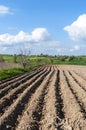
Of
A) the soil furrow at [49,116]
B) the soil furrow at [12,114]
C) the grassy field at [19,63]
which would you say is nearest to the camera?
the soil furrow at [49,116]

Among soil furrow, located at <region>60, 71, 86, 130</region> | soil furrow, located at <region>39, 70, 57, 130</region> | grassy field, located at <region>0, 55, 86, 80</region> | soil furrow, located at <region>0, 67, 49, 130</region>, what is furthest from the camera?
grassy field, located at <region>0, 55, 86, 80</region>

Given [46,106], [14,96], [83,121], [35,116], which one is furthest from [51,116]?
[14,96]

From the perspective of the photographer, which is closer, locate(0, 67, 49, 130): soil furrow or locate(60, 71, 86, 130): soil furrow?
locate(60, 71, 86, 130): soil furrow

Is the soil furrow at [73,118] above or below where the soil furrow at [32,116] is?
above

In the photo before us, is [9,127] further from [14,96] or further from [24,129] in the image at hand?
[14,96]

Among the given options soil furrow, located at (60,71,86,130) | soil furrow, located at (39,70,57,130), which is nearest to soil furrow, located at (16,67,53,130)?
soil furrow, located at (39,70,57,130)

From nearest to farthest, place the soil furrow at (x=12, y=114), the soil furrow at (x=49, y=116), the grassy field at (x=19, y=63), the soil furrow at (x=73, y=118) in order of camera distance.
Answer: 1. the soil furrow at (x=73, y=118)
2. the soil furrow at (x=49, y=116)
3. the soil furrow at (x=12, y=114)
4. the grassy field at (x=19, y=63)

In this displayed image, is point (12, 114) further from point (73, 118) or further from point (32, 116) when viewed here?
point (73, 118)

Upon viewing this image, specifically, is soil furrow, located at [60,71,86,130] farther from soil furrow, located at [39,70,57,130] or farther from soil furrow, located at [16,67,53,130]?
soil furrow, located at [16,67,53,130]

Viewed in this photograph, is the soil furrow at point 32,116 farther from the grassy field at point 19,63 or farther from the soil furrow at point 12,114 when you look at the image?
the grassy field at point 19,63

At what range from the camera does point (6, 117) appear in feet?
40.1

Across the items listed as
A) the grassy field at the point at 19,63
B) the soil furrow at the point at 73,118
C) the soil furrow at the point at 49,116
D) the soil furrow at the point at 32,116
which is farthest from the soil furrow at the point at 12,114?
the grassy field at the point at 19,63

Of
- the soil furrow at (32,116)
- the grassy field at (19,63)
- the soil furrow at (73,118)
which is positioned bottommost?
the grassy field at (19,63)

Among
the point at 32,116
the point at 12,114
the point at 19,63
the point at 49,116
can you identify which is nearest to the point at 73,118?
the point at 49,116
